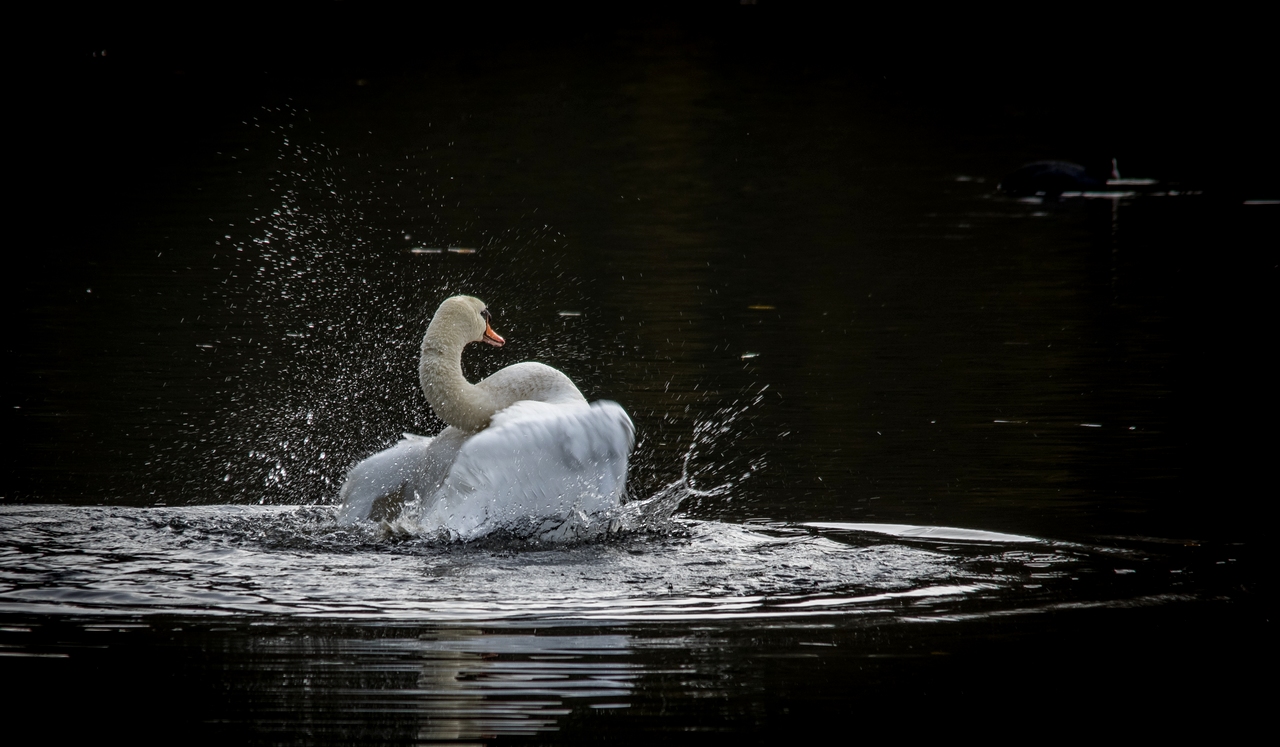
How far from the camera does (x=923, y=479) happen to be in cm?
851

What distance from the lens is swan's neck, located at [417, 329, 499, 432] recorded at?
753cm

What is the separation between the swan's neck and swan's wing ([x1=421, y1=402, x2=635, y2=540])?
24 centimetres

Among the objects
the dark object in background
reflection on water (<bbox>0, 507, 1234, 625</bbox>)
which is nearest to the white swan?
reflection on water (<bbox>0, 507, 1234, 625</bbox>)

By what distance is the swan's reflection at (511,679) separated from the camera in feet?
16.0

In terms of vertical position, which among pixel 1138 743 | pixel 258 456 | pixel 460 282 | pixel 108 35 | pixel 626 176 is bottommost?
pixel 1138 743

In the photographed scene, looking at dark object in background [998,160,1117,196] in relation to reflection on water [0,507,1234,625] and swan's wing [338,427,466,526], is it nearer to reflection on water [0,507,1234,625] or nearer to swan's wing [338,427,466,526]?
reflection on water [0,507,1234,625]

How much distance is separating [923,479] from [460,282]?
6840 millimetres

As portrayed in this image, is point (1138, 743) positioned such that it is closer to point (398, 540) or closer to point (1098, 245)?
point (398, 540)

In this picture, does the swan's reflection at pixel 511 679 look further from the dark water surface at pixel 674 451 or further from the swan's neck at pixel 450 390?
the swan's neck at pixel 450 390

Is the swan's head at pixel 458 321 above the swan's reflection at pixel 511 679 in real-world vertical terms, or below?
above

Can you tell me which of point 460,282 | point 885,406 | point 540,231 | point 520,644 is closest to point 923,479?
point 885,406

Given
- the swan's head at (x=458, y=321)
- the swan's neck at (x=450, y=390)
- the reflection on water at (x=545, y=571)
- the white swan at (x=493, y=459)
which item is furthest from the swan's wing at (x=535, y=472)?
the swan's head at (x=458, y=321)

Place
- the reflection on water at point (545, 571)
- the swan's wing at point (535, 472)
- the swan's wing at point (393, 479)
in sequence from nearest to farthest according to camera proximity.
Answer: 1. the reflection on water at point (545, 571)
2. the swan's wing at point (535, 472)
3. the swan's wing at point (393, 479)

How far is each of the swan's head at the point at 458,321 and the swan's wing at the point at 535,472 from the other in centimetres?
47
